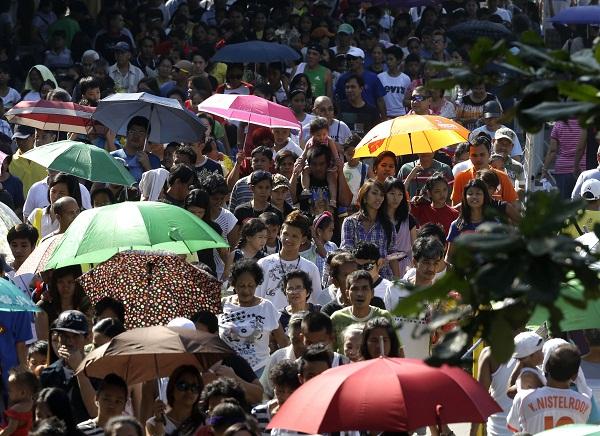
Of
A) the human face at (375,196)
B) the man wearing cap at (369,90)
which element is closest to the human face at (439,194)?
the human face at (375,196)

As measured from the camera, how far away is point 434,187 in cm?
1395

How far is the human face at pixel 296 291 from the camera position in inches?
437

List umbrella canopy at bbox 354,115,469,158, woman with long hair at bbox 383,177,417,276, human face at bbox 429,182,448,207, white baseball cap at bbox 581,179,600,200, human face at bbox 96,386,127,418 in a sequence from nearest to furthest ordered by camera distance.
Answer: human face at bbox 96,386,127,418 < woman with long hair at bbox 383,177,417,276 < human face at bbox 429,182,448,207 < white baseball cap at bbox 581,179,600,200 < umbrella canopy at bbox 354,115,469,158

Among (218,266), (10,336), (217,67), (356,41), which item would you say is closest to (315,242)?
(218,266)

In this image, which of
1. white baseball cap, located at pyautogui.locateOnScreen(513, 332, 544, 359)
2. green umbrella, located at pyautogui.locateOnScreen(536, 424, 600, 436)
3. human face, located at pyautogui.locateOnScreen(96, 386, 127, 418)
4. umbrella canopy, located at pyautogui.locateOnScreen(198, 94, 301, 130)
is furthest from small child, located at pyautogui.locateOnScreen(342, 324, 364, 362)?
umbrella canopy, located at pyautogui.locateOnScreen(198, 94, 301, 130)

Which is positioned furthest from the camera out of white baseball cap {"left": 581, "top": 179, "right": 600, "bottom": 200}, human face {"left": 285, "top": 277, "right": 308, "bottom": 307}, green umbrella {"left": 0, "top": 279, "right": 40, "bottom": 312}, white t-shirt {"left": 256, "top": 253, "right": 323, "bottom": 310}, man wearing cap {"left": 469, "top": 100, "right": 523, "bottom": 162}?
man wearing cap {"left": 469, "top": 100, "right": 523, "bottom": 162}

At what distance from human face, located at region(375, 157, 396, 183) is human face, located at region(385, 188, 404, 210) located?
119cm

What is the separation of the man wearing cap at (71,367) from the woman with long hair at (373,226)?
12.9ft

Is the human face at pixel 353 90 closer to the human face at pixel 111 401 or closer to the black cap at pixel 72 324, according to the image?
the black cap at pixel 72 324

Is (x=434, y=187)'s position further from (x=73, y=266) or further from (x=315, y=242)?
(x=73, y=266)

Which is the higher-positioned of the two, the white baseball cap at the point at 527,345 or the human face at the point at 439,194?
the human face at the point at 439,194

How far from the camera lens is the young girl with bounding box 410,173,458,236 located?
549 inches

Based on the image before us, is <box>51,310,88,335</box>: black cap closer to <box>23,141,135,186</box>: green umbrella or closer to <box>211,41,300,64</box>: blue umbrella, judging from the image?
<box>23,141,135,186</box>: green umbrella

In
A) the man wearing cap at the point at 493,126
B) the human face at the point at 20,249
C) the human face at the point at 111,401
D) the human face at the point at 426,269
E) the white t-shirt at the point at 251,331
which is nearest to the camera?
the human face at the point at 111,401
